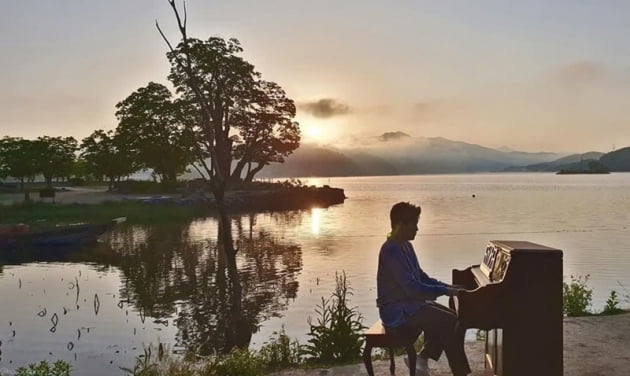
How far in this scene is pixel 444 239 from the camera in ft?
133

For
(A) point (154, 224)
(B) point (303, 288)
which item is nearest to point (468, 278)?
(B) point (303, 288)

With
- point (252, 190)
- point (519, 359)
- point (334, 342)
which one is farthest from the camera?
point (252, 190)

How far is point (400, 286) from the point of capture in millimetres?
6805

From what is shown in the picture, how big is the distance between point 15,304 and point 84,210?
30.2 metres

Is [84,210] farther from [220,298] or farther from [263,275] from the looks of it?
[220,298]

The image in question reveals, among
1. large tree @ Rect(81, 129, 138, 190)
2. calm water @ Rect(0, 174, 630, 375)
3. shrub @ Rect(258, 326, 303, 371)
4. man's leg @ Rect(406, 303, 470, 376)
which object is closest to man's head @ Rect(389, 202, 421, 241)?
man's leg @ Rect(406, 303, 470, 376)

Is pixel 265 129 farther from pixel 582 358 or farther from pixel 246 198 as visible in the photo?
pixel 582 358

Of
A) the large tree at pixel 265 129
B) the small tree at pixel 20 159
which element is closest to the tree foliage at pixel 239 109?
the large tree at pixel 265 129

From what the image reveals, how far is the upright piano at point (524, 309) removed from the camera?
615 cm

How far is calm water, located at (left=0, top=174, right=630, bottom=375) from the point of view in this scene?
15.8 meters

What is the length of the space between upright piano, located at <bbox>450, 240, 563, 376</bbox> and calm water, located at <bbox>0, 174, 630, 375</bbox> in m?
9.25

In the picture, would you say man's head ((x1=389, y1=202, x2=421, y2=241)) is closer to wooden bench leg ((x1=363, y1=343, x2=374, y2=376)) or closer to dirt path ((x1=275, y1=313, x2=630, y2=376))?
wooden bench leg ((x1=363, y1=343, x2=374, y2=376))

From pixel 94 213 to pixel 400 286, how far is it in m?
45.4

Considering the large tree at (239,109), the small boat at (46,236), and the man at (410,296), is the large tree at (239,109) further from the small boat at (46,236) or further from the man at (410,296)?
the man at (410,296)
